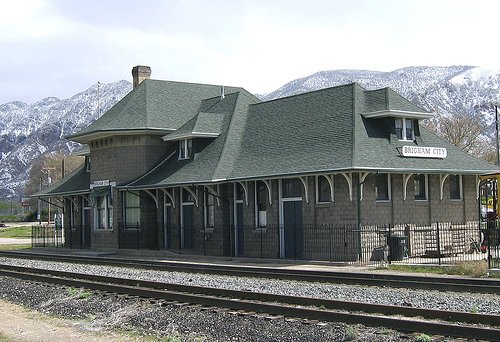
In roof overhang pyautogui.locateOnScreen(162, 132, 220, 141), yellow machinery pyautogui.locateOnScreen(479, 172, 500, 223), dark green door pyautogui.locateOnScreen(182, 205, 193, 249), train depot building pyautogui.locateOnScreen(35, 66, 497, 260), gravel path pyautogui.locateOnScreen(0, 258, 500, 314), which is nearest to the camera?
gravel path pyautogui.locateOnScreen(0, 258, 500, 314)

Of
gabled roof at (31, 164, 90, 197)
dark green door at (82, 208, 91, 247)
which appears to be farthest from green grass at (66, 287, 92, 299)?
dark green door at (82, 208, 91, 247)

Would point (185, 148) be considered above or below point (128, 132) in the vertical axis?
below

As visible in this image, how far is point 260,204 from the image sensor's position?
→ 33.4 m

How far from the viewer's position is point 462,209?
33.0 m

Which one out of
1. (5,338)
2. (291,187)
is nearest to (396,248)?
(291,187)

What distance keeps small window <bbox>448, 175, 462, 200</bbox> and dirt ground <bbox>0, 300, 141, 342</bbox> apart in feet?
66.7

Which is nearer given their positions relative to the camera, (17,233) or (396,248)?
(396,248)

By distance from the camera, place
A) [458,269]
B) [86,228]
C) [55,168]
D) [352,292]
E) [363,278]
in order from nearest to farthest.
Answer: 1. [352,292]
2. [363,278]
3. [458,269]
4. [86,228]
5. [55,168]

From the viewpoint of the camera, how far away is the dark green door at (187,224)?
37562 mm

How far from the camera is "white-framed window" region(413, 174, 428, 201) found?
31.4m

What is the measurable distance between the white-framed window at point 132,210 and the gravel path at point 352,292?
1460 cm

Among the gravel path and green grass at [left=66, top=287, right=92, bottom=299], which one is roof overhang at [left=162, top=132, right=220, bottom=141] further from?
green grass at [left=66, top=287, right=92, bottom=299]

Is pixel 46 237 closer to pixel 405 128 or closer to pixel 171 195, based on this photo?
pixel 171 195

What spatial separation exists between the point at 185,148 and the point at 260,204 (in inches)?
286
